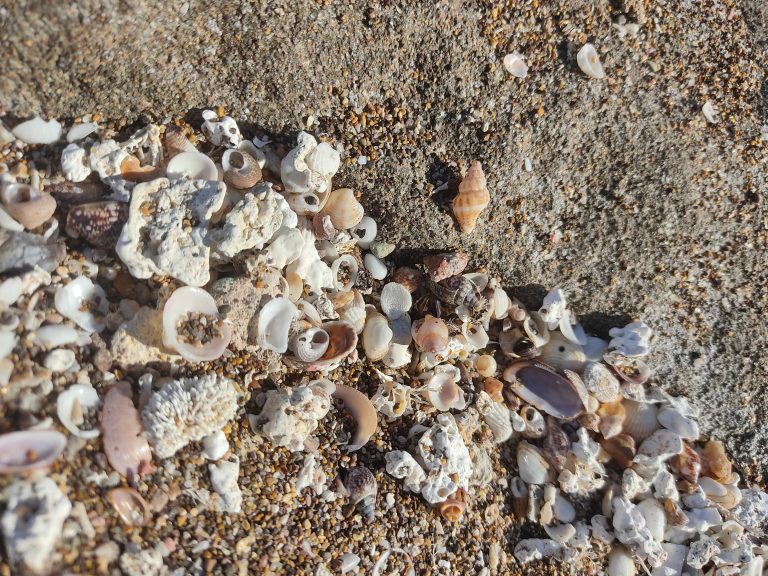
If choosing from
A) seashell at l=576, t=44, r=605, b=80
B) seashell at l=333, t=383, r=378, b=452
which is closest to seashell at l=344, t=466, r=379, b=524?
seashell at l=333, t=383, r=378, b=452

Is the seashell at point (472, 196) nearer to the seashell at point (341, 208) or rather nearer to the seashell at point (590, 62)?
the seashell at point (341, 208)

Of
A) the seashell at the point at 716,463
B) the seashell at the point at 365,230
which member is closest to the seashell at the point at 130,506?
the seashell at the point at 365,230

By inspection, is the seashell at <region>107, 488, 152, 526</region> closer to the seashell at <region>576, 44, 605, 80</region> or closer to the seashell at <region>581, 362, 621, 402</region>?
the seashell at <region>581, 362, 621, 402</region>

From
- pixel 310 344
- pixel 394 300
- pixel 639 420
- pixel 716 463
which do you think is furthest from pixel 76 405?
pixel 716 463

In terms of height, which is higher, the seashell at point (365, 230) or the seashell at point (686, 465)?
the seashell at point (365, 230)

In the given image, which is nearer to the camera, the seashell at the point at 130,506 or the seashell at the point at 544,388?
the seashell at the point at 130,506

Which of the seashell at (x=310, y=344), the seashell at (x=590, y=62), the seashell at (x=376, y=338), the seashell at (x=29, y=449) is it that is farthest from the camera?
the seashell at (x=590, y=62)

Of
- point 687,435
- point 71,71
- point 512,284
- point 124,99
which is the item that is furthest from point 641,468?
point 71,71
